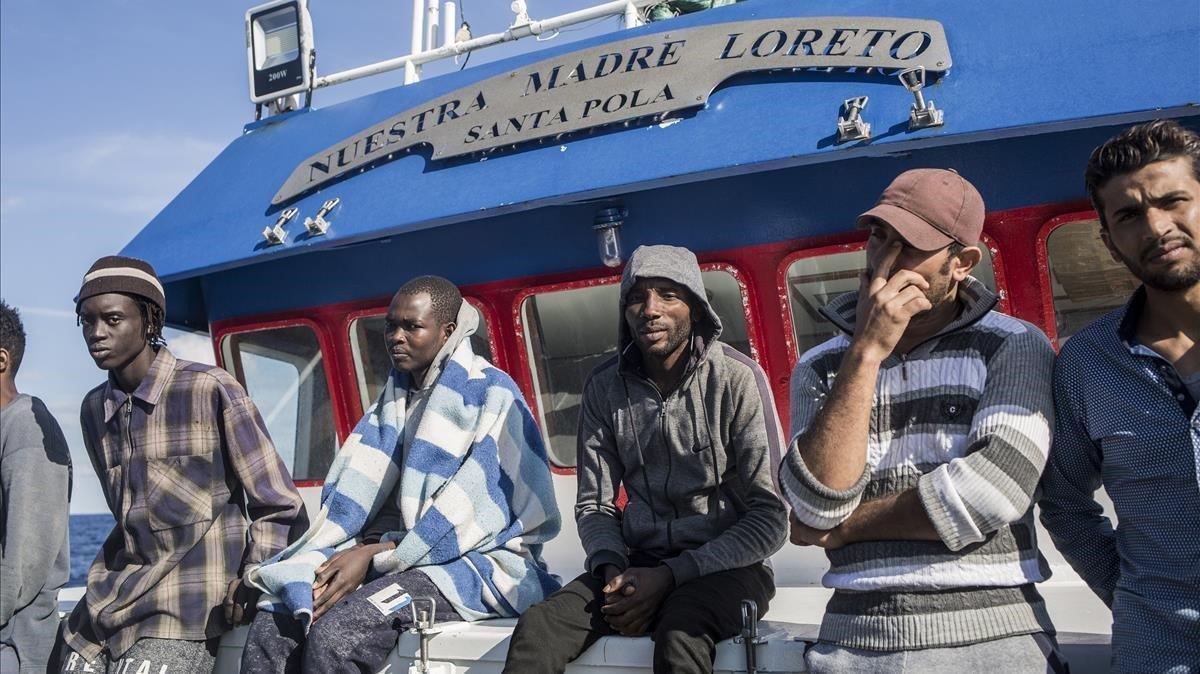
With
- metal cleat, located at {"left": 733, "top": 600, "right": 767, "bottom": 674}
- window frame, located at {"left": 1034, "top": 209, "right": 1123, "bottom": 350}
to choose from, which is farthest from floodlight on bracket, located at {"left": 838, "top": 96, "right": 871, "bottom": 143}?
metal cleat, located at {"left": 733, "top": 600, "right": 767, "bottom": 674}

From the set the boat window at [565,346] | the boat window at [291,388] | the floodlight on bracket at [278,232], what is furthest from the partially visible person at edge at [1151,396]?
the boat window at [291,388]

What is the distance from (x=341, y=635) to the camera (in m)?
3.55

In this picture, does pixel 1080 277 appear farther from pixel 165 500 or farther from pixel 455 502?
pixel 165 500

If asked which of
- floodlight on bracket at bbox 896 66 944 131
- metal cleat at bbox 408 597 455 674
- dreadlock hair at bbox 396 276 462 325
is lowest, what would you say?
metal cleat at bbox 408 597 455 674

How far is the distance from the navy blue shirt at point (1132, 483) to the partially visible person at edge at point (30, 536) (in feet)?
11.7

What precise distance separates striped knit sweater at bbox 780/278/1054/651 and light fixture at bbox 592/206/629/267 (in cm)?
247

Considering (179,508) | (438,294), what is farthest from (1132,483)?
(179,508)

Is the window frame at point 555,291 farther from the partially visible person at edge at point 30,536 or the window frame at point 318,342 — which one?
the partially visible person at edge at point 30,536

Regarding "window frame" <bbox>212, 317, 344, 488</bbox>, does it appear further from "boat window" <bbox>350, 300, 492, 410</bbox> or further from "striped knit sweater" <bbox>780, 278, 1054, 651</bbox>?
"striped knit sweater" <bbox>780, 278, 1054, 651</bbox>

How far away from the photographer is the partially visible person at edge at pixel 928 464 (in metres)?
2.46

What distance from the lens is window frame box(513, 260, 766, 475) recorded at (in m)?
4.97

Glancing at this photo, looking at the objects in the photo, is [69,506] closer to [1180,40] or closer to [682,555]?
[682,555]

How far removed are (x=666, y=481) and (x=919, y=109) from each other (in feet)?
5.52

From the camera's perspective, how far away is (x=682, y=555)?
10.8 feet
